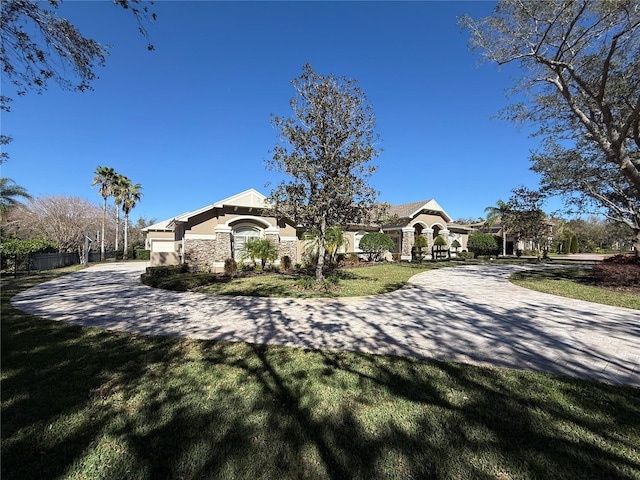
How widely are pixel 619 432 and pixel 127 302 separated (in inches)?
448

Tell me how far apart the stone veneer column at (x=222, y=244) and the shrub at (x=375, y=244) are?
11.3m

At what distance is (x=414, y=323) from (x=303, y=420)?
438 cm

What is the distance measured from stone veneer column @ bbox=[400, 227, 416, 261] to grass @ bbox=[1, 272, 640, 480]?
23213mm

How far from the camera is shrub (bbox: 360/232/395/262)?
910 inches

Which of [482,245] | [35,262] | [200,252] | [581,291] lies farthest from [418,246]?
[35,262]

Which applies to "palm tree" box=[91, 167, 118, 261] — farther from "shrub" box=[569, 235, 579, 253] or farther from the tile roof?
"shrub" box=[569, 235, 579, 253]

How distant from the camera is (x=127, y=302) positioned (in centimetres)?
917

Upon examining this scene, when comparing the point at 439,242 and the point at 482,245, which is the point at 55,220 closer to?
the point at 439,242

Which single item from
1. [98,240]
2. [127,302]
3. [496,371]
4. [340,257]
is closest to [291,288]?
[127,302]

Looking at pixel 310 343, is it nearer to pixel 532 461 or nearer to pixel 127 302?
pixel 532 461

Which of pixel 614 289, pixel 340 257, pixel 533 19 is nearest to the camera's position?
pixel 533 19

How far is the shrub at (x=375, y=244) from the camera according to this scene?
75.8ft

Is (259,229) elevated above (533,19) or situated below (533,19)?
below

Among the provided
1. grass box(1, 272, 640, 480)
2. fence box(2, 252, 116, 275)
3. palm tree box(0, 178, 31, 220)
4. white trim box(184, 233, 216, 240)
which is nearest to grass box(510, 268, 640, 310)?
grass box(1, 272, 640, 480)
